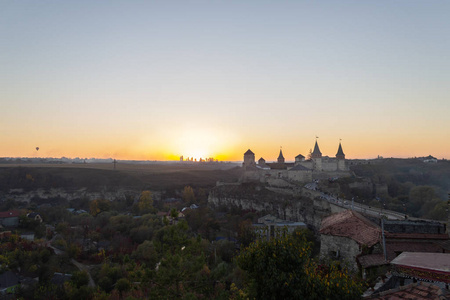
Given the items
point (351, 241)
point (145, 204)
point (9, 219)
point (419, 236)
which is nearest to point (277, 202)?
point (351, 241)

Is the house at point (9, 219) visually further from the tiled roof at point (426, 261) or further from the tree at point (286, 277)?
the tiled roof at point (426, 261)

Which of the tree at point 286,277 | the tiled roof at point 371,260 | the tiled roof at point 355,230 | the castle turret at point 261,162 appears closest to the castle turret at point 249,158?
the castle turret at point 261,162

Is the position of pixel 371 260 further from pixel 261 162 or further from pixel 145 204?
pixel 261 162

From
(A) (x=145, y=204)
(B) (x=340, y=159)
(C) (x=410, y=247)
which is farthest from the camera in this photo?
(B) (x=340, y=159)

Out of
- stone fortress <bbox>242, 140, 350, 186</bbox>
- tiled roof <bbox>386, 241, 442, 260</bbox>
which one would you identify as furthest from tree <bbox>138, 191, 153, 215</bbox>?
tiled roof <bbox>386, 241, 442, 260</bbox>

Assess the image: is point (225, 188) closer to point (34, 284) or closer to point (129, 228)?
point (129, 228)

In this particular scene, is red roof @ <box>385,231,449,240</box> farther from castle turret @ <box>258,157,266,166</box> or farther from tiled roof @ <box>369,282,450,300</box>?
castle turret @ <box>258,157,266,166</box>
